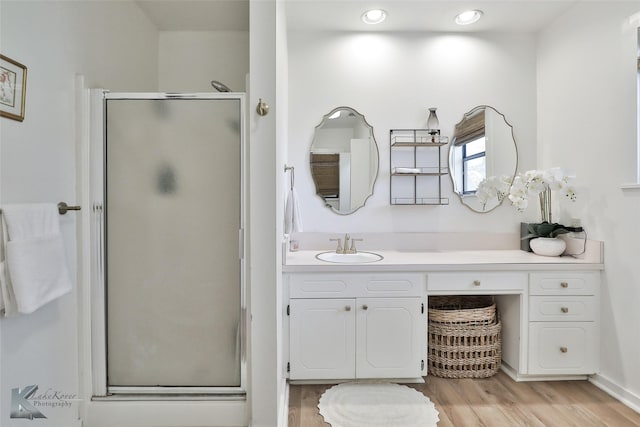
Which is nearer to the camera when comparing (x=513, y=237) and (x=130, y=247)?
(x=130, y=247)

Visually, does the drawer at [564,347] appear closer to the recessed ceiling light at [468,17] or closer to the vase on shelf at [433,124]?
the vase on shelf at [433,124]

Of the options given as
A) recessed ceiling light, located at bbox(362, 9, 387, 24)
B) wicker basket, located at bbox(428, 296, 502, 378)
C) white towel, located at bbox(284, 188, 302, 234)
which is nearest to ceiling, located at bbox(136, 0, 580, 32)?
recessed ceiling light, located at bbox(362, 9, 387, 24)

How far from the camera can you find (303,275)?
199 centimetres

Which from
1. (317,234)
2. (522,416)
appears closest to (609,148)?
(522,416)

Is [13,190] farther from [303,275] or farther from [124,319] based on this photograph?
[303,275]

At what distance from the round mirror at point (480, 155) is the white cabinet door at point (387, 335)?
106cm

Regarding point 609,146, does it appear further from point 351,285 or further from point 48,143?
point 48,143

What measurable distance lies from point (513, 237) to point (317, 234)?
4.94ft

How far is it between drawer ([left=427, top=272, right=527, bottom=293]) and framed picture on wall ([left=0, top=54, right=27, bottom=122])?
2071mm

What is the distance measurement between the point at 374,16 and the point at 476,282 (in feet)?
6.21

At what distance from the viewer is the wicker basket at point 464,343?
2.14 metres

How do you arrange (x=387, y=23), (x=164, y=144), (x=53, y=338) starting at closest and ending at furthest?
(x=53, y=338)
(x=164, y=144)
(x=387, y=23)

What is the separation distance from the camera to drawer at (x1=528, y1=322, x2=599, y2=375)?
2031 mm

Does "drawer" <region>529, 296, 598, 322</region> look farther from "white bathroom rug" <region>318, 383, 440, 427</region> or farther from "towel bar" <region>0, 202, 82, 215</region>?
"towel bar" <region>0, 202, 82, 215</region>
